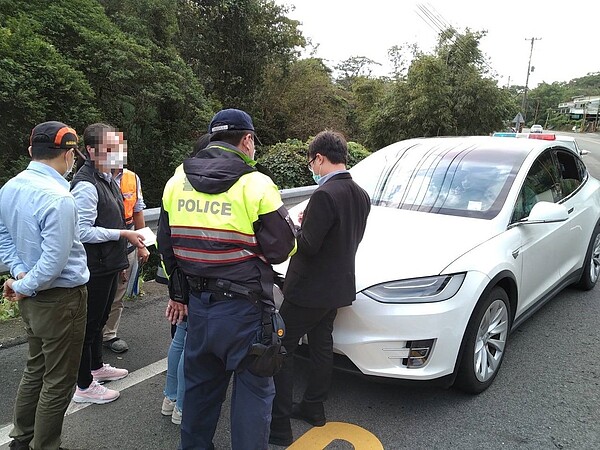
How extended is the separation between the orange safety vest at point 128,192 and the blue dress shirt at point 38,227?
131 cm

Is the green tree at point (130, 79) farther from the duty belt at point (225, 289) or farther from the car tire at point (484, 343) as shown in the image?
the car tire at point (484, 343)

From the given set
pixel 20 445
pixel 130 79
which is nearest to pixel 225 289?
pixel 20 445

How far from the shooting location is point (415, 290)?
9.53ft

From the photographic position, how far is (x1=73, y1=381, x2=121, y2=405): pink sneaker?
3086mm

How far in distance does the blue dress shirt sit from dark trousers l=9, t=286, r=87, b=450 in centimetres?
10

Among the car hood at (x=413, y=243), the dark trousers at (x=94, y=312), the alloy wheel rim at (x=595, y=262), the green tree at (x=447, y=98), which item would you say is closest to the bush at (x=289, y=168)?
the alloy wheel rim at (x=595, y=262)

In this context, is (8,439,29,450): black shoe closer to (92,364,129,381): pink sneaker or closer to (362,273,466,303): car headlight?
(92,364,129,381): pink sneaker

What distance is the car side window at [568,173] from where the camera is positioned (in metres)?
4.62

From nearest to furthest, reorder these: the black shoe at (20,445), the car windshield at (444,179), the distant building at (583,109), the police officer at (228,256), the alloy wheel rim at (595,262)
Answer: the police officer at (228,256) → the black shoe at (20,445) → the car windshield at (444,179) → the alloy wheel rim at (595,262) → the distant building at (583,109)

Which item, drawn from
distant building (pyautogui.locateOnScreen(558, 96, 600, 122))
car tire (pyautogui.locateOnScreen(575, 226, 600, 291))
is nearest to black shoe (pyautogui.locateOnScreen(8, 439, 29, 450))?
car tire (pyautogui.locateOnScreen(575, 226, 600, 291))

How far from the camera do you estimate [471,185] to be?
3934mm

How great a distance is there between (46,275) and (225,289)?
824 millimetres

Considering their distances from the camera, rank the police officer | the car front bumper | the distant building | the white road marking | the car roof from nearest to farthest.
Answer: the police officer → the car front bumper → the white road marking → the car roof → the distant building

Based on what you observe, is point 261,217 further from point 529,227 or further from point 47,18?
point 47,18
